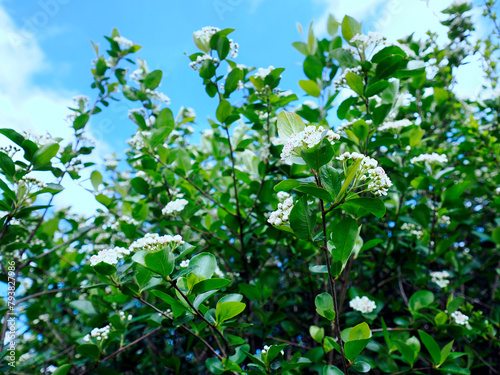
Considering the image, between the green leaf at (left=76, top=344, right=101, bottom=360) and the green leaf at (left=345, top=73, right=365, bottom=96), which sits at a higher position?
the green leaf at (left=345, top=73, right=365, bottom=96)

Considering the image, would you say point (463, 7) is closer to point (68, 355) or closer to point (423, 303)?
point (423, 303)

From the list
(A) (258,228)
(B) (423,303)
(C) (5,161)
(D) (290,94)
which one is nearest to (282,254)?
(A) (258,228)

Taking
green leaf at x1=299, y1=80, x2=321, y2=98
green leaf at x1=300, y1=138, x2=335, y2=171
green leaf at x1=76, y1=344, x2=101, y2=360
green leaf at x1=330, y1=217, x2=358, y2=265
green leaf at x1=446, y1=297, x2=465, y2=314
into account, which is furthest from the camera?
green leaf at x1=299, y1=80, x2=321, y2=98

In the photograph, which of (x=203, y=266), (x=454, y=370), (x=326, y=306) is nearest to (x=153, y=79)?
(x=203, y=266)

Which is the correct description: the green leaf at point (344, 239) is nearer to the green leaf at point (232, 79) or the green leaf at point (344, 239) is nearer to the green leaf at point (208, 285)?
the green leaf at point (208, 285)

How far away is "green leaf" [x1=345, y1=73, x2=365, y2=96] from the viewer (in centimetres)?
178

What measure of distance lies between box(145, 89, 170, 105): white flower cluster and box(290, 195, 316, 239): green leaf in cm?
195

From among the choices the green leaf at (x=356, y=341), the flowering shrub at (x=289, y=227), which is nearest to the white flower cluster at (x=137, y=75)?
the flowering shrub at (x=289, y=227)

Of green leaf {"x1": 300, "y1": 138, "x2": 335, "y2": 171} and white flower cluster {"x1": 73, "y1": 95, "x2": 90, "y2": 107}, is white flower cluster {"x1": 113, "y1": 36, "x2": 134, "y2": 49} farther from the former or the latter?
green leaf {"x1": 300, "y1": 138, "x2": 335, "y2": 171}

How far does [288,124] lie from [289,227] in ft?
1.22

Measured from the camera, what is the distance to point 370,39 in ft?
6.22

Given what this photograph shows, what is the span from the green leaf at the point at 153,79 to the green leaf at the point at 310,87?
109cm

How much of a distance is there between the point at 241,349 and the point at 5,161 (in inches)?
64.3

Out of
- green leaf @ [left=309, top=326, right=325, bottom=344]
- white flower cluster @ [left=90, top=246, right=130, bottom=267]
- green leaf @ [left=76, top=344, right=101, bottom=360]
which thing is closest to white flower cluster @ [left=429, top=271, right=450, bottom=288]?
green leaf @ [left=309, top=326, right=325, bottom=344]
